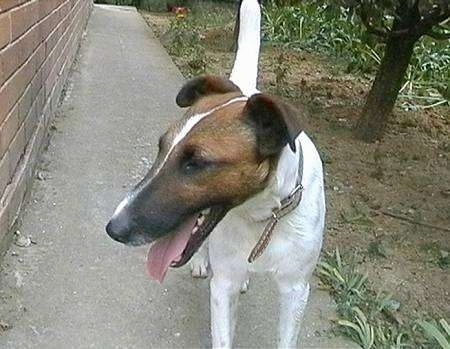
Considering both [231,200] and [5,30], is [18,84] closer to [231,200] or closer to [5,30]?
[5,30]

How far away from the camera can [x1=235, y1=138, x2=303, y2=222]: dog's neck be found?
2.54 m

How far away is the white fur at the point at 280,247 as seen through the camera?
266 cm

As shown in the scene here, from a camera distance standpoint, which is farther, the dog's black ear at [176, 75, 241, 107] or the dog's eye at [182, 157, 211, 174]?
the dog's black ear at [176, 75, 241, 107]

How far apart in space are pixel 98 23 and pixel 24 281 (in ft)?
32.3

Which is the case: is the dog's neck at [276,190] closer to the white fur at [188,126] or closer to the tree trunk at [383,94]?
the white fur at [188,126]

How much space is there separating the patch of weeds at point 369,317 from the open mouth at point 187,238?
1.24 metres

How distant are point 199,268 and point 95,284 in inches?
20.3

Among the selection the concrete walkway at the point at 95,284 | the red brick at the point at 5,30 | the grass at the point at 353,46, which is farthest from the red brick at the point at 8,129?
the grass at the point at 353,46

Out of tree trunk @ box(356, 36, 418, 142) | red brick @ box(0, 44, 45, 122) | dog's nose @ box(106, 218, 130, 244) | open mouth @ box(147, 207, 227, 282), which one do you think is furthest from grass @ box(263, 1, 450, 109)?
dog's nose @ box(106, 218, 130, 244)

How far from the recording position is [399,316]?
3.81 m

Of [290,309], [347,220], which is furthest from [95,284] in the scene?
[347,220]

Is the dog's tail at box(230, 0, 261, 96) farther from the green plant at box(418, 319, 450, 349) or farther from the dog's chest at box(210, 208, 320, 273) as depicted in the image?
the green plant at box(418, 319, 450, 349)

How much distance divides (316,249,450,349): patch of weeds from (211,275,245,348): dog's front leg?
2.31 ft

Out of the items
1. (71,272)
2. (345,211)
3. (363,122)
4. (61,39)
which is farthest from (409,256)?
(61,39)
